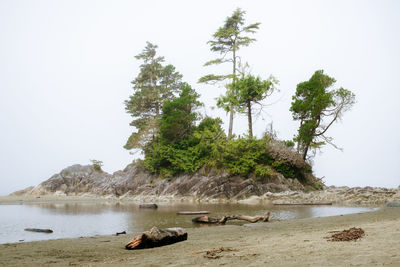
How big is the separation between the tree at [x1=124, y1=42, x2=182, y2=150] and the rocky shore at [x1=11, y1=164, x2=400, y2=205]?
7.37 metres

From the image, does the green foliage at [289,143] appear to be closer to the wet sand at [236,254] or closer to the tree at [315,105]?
the tree at [315,105]

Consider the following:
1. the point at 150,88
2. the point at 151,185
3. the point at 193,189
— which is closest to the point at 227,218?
the point at 193,189

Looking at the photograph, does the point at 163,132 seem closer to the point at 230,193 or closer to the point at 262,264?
the point at 230,193

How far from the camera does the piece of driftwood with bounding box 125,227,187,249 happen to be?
7.50m

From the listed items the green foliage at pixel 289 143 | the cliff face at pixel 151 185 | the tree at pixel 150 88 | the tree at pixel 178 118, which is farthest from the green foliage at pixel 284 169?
the tree at pixel 150 88

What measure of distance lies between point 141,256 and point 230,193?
82.5ft

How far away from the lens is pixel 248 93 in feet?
117

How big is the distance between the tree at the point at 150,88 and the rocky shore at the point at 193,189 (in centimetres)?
737

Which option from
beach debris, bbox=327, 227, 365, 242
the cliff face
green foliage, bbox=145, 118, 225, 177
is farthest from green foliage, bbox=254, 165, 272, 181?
beach debris, bbox=327, 227, 365, 242

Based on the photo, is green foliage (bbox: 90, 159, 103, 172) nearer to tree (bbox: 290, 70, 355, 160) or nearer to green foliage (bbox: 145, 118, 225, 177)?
green foliage (bbox: 145, 118, 225, 177)

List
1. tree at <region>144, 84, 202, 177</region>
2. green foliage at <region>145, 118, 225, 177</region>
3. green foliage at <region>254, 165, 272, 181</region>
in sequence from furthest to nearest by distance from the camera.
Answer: tree at <region>144, 84, 202, 177</region>
green foliage at <region>145, 118, 225, 177</region>
green foliage at <region>254, 165, 272, 181</region>

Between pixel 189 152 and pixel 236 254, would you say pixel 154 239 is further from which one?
pixel 189 152

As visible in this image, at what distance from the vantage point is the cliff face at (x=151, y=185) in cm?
3102

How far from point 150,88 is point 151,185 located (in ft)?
56.9
